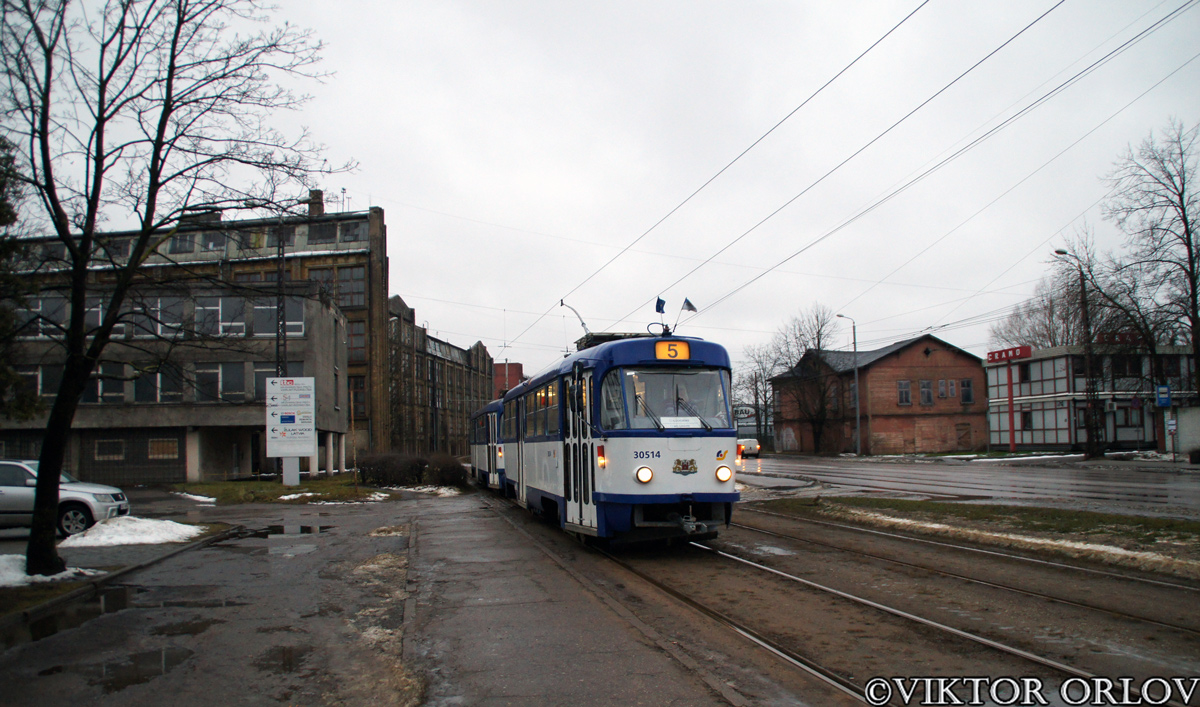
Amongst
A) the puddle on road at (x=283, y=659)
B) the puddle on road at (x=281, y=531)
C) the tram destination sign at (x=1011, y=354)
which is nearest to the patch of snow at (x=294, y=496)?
the puddle on road at (x=281, y=531)

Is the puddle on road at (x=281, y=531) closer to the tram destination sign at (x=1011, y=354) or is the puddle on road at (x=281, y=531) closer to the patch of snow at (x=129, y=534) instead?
the patch of snow at (x=129, y=534)

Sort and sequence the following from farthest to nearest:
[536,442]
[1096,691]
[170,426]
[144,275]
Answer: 1. [170,426]
2. [536,442]
3. [144,275]
4. [1096,691]

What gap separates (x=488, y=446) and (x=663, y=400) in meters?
16.3

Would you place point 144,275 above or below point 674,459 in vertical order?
above

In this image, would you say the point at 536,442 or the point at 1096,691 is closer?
the point at 1096,691

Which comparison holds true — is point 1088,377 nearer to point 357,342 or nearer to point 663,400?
point 663,400

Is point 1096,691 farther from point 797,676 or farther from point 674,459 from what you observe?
point 674,459

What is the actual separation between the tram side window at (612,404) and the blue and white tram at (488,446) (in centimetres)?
1050

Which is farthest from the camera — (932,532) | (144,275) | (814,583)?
(932,532)

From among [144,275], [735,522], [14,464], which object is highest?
[144,275]

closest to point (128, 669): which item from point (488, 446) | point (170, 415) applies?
point (488, 446)

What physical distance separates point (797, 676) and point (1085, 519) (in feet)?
33.0

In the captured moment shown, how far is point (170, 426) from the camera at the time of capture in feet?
114

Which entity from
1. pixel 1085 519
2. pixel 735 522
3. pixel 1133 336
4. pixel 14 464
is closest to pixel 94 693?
pixel 735 522
